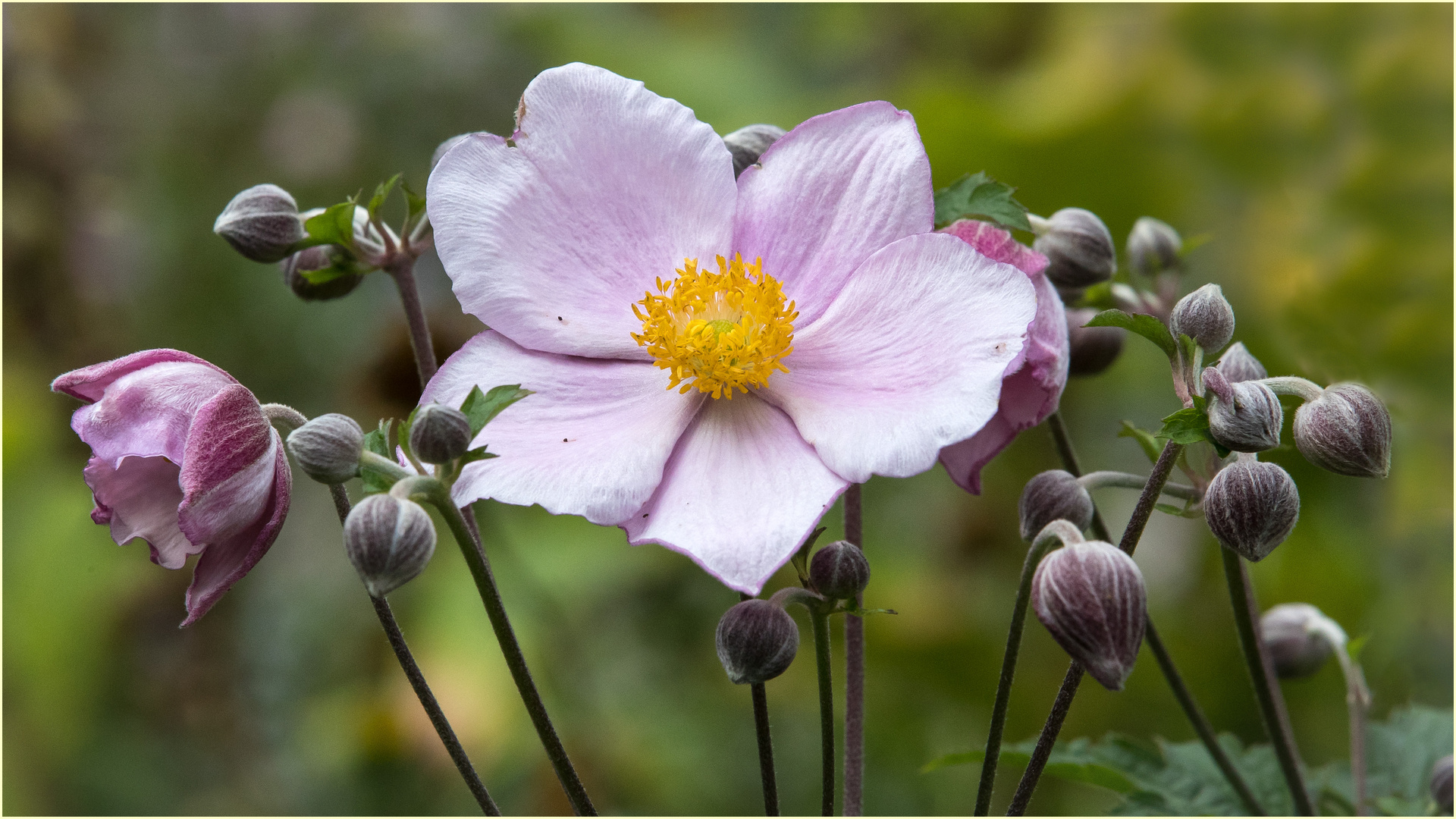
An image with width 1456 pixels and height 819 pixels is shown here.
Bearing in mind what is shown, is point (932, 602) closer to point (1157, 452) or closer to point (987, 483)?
point (987, 483)

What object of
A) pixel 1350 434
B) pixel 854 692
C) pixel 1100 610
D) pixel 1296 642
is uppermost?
pixel 1350 434

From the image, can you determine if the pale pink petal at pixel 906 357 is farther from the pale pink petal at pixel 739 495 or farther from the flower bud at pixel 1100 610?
the flower bud at pixel 1100 610

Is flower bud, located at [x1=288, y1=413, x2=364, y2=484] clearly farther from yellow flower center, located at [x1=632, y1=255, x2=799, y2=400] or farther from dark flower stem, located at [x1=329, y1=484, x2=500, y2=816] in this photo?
yellow flower center, located at [x1=632, y1=255, x2=799, y2=400]

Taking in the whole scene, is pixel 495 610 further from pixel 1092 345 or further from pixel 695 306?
pixel 1092 345

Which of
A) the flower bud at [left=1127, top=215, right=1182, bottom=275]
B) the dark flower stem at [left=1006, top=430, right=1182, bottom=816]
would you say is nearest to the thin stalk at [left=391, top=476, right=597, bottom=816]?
the dark flower stem at [left=1006, top=430, right=1182, bottom=816]

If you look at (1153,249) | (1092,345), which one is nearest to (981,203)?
(1092,345)

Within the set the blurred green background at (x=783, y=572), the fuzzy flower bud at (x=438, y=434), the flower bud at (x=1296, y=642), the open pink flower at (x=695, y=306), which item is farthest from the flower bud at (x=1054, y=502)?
the blurred green background at (x=783, y=572)

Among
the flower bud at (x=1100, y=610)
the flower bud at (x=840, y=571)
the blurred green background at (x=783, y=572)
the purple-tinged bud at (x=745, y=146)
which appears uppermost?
the purple-tinged bud at (x=745, y=146)
